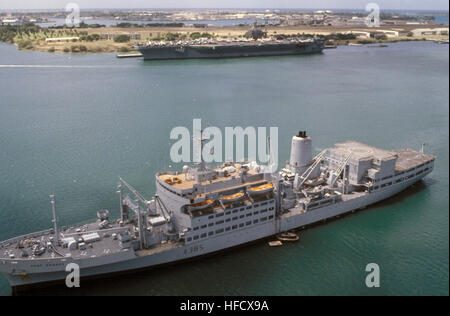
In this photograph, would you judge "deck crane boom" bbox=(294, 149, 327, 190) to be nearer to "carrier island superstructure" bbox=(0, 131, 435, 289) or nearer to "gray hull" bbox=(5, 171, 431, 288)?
"carrier island superstructure" bbox=(0, 131, 435, 289)

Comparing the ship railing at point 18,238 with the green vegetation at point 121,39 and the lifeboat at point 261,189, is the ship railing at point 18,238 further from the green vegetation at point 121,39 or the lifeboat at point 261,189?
the green vegetation at point 121,39

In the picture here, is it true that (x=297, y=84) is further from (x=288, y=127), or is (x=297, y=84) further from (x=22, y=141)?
(x=22, y=141)

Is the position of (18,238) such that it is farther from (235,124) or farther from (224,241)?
(235,124)

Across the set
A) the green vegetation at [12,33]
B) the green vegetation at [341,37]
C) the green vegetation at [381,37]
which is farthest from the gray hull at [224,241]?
the green vegetation at [341,37]

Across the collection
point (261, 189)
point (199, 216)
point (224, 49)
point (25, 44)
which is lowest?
point (199, 216)

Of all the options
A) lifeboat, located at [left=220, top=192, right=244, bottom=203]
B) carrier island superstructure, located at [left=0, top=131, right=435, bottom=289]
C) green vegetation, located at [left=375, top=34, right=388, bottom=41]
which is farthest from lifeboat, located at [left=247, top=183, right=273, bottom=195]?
green vegetation, located at [left=375, top=34, right=388, bottom=41]

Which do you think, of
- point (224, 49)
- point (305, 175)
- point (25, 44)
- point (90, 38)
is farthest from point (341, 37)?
point (305, 175)
